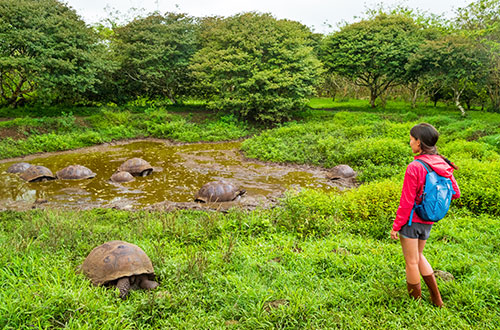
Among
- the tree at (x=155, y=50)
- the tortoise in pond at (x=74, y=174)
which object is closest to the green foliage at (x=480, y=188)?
the tortoise in pond at (x=74, y=174)

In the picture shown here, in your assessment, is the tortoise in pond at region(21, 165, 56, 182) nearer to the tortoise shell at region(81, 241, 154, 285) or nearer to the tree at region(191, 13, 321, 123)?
the tortoise shell at region(81, 241, 154, 285)

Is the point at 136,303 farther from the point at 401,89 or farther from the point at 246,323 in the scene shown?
the point at 401,89

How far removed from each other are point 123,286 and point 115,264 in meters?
0.26

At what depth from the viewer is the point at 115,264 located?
3.61 metres

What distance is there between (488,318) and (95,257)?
4.07 metres

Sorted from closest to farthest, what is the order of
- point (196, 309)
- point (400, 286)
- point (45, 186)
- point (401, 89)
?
point (196, 309), point (400, 286), point (45, 186), point (401, 89)

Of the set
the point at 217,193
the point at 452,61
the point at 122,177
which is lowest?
the point at 122,177

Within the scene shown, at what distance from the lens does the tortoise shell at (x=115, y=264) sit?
11.7 ft

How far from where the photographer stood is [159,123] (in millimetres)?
18188

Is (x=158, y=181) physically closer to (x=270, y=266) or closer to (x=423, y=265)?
(x=270, y=266)

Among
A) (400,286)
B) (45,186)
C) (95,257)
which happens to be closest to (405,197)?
(400,286)


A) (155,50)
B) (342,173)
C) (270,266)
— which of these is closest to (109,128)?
(155,50)

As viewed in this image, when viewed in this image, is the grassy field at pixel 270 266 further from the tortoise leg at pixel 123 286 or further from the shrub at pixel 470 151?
the shrub at pixel 470 151

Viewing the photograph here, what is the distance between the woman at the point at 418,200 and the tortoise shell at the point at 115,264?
275cm
